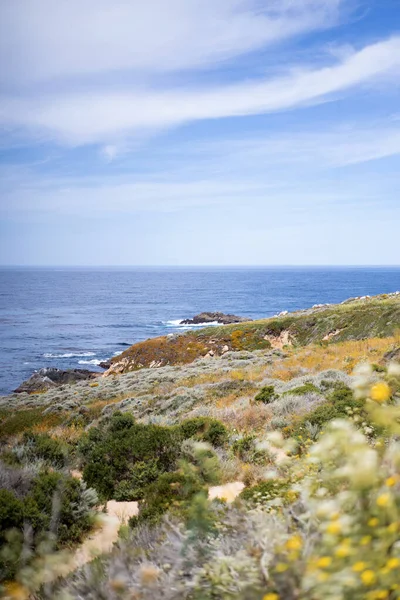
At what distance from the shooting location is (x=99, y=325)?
79688 millimetres

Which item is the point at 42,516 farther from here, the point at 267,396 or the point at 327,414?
the point at 267,396

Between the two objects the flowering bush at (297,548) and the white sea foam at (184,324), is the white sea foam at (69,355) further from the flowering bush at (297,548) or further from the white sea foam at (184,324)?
the flowering bush at (297,548)

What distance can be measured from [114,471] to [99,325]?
7459cm

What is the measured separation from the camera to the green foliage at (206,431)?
8.41 m

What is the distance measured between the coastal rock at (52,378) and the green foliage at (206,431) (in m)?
32.3

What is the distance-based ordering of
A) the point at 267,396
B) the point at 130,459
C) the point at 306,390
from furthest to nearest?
the point at 267,396 < the point at 306,390 < the point at 130,459

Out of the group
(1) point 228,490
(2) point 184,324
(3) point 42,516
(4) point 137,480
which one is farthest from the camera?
(2) point 184,324

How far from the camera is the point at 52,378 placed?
4172cm

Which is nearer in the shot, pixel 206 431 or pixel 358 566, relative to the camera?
pixel 358 566

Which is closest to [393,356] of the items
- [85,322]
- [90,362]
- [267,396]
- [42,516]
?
[267,396]

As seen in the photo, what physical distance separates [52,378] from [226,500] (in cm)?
3949

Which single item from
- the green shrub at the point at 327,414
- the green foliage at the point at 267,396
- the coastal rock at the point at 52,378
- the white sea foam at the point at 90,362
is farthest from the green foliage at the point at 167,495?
the white sea foam at the point at 90,362

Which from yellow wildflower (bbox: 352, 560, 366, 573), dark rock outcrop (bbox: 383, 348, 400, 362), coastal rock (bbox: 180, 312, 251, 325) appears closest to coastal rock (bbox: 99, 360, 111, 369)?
coastal rock (bbox: 180, 312, 251, 325)

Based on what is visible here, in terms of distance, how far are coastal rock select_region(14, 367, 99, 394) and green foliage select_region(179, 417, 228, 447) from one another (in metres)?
32.3
